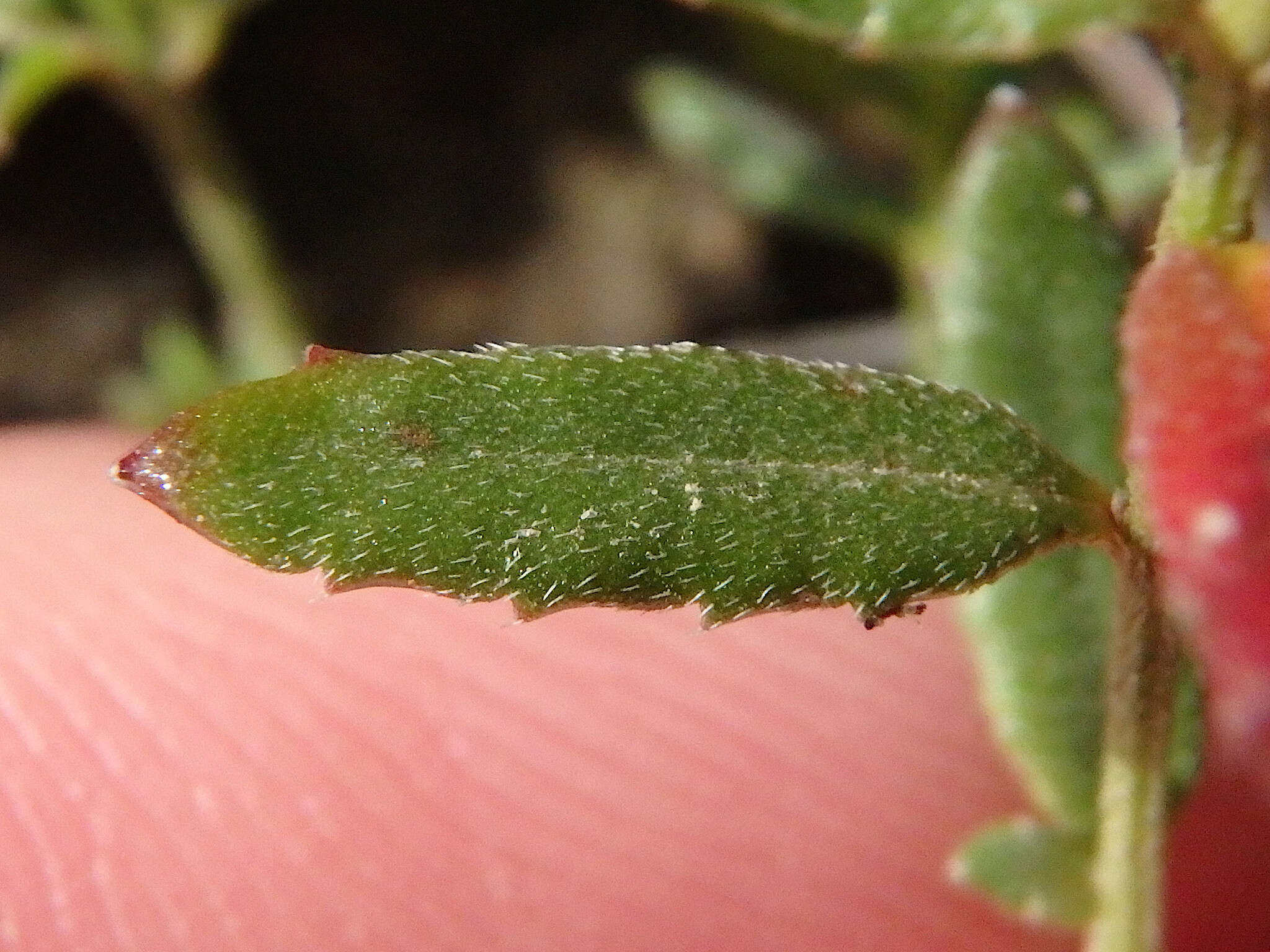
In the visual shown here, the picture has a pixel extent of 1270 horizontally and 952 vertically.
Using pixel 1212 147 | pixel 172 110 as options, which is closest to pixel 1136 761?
pixel 1212 147

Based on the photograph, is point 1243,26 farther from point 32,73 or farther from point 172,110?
point 172,110

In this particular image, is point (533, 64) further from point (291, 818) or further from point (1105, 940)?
point (1105, 940)

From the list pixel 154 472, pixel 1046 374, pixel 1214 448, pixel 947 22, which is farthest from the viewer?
pixel 1046 374

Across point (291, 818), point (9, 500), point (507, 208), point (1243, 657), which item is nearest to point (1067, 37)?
point (1243, 657)

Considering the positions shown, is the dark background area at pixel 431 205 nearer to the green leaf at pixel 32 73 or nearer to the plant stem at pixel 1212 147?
the green leaf at pixel 32 73

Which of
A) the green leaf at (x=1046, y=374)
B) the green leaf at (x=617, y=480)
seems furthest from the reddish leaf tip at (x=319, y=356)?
the green leaf at (x=1046, y=374)

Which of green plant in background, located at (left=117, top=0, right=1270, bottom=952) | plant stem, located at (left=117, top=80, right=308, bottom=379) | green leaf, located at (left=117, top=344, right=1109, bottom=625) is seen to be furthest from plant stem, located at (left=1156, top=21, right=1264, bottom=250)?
plant stem, located at (left=117, top=80, right=308, bottom=379)
